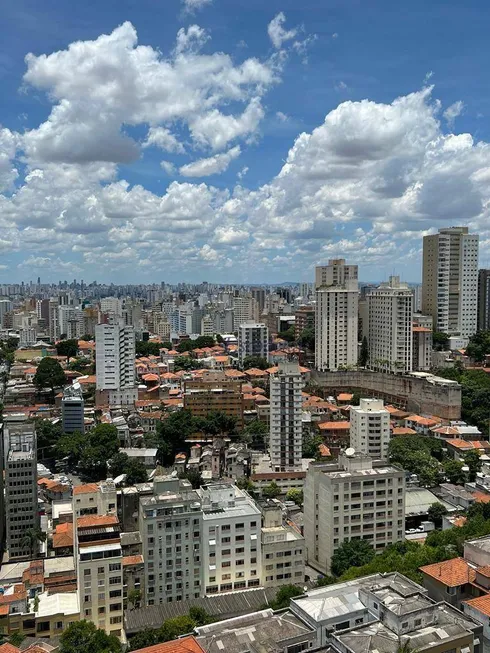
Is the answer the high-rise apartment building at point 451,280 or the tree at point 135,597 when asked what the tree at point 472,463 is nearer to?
the tree at point 135,597

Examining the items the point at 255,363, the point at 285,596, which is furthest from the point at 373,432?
the point at 255,363

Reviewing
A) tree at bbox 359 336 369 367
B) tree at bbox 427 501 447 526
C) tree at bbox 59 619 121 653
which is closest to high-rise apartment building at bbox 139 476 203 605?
tree at bbox 59 619 121 653

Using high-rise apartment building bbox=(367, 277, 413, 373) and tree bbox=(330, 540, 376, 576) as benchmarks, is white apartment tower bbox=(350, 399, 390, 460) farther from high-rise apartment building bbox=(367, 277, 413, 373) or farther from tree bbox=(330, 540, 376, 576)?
high-rise apartment building bbox=(367, 277, 413, 373)

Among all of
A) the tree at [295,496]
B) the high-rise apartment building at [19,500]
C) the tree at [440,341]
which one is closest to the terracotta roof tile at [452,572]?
the tree at [295,496]

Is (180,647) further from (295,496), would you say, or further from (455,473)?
(455,473)

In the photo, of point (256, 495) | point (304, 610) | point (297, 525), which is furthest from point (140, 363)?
point (304, 610)

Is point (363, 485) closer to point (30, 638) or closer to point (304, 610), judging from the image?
point (304, 610)
